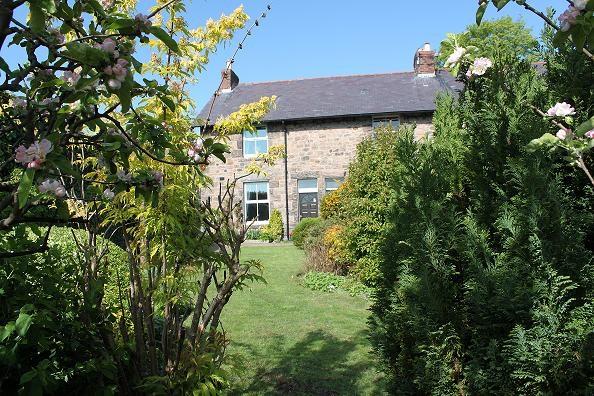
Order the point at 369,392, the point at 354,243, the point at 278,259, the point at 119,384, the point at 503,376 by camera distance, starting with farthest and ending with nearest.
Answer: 1. the point at 278,259
2. the point at 354,243
3. the point at 369,392
4. the point at 119,384
5. the point at 503,376

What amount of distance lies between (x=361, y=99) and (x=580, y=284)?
20.6 meters

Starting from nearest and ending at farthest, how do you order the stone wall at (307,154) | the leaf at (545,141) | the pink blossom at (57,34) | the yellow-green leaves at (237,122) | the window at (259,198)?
the pink blossom at (57,34) < the leaf at (545,141) < the yellow-green leaves at (237,122) < the stone wall at (307,154) < the window at (259,198)

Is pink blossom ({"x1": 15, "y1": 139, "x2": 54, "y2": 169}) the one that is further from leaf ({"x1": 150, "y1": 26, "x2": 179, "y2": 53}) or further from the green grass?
the green grass

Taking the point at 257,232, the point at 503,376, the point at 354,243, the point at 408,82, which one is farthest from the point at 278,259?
the point at 408,82

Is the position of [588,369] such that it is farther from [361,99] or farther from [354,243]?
[361,99]

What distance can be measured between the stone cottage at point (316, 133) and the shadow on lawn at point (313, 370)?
15652 millimetres

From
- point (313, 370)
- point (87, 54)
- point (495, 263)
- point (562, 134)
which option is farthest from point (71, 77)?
point (313, 370)

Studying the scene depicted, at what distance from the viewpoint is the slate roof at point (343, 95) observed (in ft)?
69.9

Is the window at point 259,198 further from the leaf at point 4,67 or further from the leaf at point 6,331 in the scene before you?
the leaf at point 6,331

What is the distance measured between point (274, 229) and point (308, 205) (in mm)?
A: 2075

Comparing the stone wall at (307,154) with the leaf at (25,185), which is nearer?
the leaf at (25,185)

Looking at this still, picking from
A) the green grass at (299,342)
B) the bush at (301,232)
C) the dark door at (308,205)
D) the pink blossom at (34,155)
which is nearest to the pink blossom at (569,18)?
the pink blossom at (34,155)

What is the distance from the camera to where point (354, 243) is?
33.1 ft

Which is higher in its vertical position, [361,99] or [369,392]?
[361,99]
